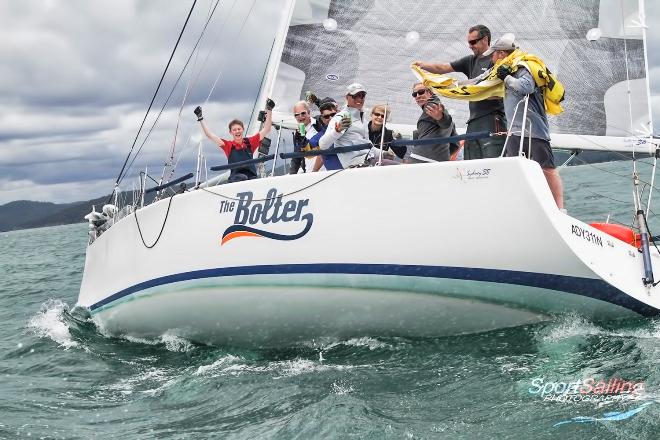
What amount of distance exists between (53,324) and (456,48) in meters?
5.31

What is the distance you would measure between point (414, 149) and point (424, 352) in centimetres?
160

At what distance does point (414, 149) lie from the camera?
17.4ft

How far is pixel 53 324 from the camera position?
25.7ft

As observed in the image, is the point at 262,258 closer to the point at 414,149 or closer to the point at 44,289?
the point at 414,149

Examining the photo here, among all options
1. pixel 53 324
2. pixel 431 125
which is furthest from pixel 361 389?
pixel 53 324

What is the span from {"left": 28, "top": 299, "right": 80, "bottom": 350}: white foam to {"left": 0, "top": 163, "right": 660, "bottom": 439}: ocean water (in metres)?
0.93

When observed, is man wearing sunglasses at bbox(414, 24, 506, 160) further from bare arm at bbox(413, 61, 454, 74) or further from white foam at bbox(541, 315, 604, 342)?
white foam at bbox(541, 315, 604, 342)

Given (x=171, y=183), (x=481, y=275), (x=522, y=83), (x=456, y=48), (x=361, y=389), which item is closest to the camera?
(x=361, y=389)

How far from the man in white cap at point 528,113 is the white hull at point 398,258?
1.91 ft

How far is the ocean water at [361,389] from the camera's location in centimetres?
336

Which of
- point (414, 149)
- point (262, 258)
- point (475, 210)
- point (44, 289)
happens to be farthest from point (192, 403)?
point (44, 289)

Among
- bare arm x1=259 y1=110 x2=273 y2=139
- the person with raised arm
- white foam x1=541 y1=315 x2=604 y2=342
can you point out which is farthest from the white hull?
bare arm x1=259 y1=110 x2=273 y2=139

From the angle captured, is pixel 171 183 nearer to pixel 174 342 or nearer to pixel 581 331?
pixel 174 342

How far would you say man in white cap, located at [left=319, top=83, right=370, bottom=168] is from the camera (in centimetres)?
487
